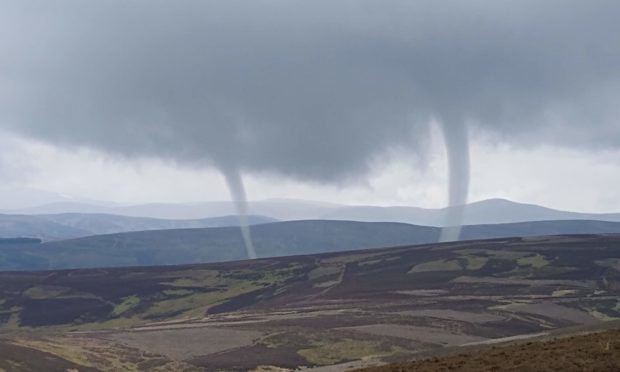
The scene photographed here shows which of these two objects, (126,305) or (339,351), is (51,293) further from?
(339,351)

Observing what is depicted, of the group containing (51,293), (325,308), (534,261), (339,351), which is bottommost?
(51,293)

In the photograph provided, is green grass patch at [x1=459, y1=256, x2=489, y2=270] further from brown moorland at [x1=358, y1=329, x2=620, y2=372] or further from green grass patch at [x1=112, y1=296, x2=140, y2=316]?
brown moorland at [x1=358, y1=329, x2=620, y2=372]

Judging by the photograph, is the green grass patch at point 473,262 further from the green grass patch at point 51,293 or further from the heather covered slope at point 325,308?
the green grass patch at point 51,293

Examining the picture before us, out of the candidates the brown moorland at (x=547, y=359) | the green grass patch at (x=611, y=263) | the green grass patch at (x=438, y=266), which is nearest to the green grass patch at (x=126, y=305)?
the green grass patch at (x=438, y=266)

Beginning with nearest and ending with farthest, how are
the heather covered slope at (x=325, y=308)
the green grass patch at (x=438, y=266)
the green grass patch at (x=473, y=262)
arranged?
the heather covered slope at (x=325, y=308) < the green grass patch at (x=473, y=262) < the green grass patch at (x=438, y=266)

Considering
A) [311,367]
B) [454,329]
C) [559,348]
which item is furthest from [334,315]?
[559,348]

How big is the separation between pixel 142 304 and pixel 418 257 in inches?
3015

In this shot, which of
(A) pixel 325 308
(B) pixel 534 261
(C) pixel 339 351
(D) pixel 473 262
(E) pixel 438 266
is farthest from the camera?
(E) pixel 438 266

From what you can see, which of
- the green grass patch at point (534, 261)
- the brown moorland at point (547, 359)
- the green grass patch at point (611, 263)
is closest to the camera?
the brown moorland at point (547, 359)

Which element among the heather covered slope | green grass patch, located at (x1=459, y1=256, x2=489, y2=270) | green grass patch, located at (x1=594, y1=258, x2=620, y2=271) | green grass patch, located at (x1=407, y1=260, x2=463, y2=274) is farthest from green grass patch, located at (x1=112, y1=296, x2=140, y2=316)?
green grass patch, located at (x1=594, y1=258, x2=620, y2=271)

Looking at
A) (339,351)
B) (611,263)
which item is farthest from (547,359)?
(611,263)

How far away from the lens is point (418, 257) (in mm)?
194750

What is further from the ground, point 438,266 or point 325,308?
point 438,266

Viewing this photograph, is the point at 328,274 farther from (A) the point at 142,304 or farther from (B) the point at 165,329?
(B) the point at 165,329
